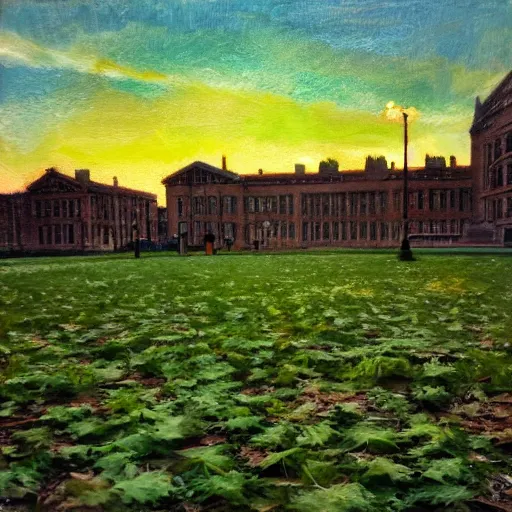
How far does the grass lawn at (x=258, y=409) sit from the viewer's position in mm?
1120

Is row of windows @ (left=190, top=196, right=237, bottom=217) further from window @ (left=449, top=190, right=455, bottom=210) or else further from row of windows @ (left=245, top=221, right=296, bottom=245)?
window @ (left=449, top=190, right=455, bottom=210)

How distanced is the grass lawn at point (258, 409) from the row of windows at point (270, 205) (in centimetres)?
487

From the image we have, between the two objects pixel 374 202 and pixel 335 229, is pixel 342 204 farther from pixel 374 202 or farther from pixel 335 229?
pixel 374 202

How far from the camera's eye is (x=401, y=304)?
12.5ft

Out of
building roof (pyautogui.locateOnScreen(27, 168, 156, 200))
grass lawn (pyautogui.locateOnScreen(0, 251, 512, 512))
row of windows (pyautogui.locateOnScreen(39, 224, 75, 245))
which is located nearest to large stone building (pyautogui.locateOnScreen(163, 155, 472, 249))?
building roof (pyautogui.locateOnScreen(27, 168, 156, 200))

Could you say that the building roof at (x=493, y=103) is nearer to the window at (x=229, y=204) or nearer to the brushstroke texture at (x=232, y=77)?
the brushstroke texture at (x=232, y=77)

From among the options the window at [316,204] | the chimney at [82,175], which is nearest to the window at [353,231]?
the window at [316,204]

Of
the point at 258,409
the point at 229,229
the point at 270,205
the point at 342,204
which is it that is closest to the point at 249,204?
the point at 270,205

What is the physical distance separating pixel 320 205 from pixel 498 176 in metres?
2.55

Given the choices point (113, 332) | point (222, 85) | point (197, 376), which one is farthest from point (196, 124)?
point (197, 376)

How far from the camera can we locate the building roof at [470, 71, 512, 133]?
20.8 feet

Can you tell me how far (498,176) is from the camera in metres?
6.93

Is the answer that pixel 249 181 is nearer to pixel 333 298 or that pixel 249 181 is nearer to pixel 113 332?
pixel 333 298

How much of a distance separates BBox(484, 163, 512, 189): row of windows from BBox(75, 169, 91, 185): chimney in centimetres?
487
